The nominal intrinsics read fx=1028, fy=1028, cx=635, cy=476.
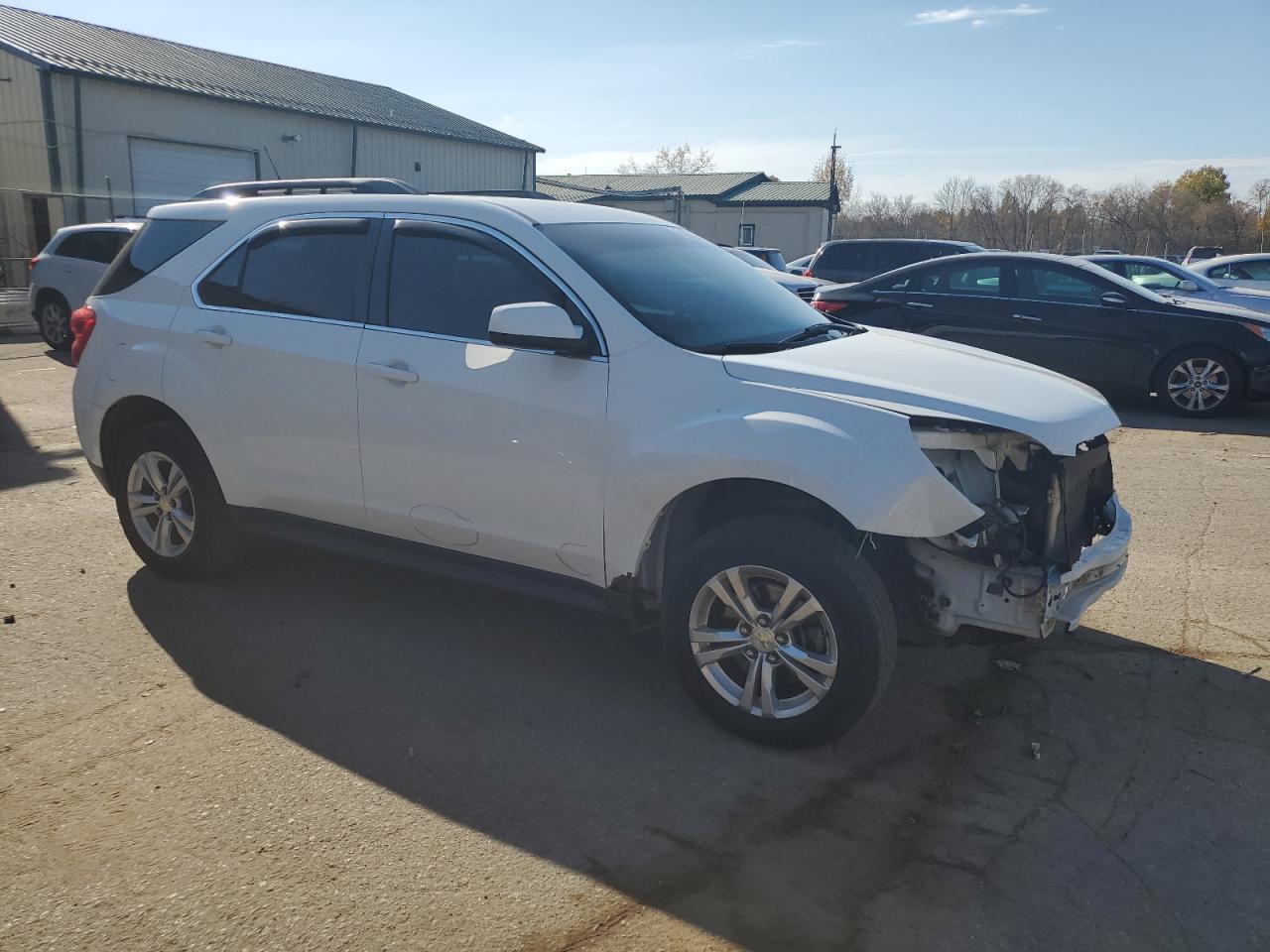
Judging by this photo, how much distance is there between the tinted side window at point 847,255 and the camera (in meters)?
18.7

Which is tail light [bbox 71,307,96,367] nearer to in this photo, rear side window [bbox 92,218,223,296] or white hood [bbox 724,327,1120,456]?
rear side window [bbox 92,218,223,296]

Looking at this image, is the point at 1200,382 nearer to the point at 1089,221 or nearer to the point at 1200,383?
the point at 1200,383

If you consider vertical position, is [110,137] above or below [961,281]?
above

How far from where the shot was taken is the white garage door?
2428cm

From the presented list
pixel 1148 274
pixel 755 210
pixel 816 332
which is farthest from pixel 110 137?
pixel 755 210

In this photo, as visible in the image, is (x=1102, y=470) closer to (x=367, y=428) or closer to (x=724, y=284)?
(x=724, y=284)

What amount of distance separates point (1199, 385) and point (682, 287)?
27.5 feet

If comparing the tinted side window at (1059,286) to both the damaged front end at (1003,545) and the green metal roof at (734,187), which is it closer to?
the damaged front end at (1003,545)

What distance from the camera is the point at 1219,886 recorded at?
295cm

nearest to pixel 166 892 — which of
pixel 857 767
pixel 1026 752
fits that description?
pixel 857 767

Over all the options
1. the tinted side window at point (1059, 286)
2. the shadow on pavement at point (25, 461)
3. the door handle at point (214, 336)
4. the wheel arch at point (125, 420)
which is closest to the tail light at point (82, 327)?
the wheel arch at point (125, 420)

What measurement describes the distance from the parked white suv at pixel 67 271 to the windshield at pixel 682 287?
39.3ft

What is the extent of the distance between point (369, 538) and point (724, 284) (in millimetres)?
1944

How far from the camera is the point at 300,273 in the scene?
4.73 meters
